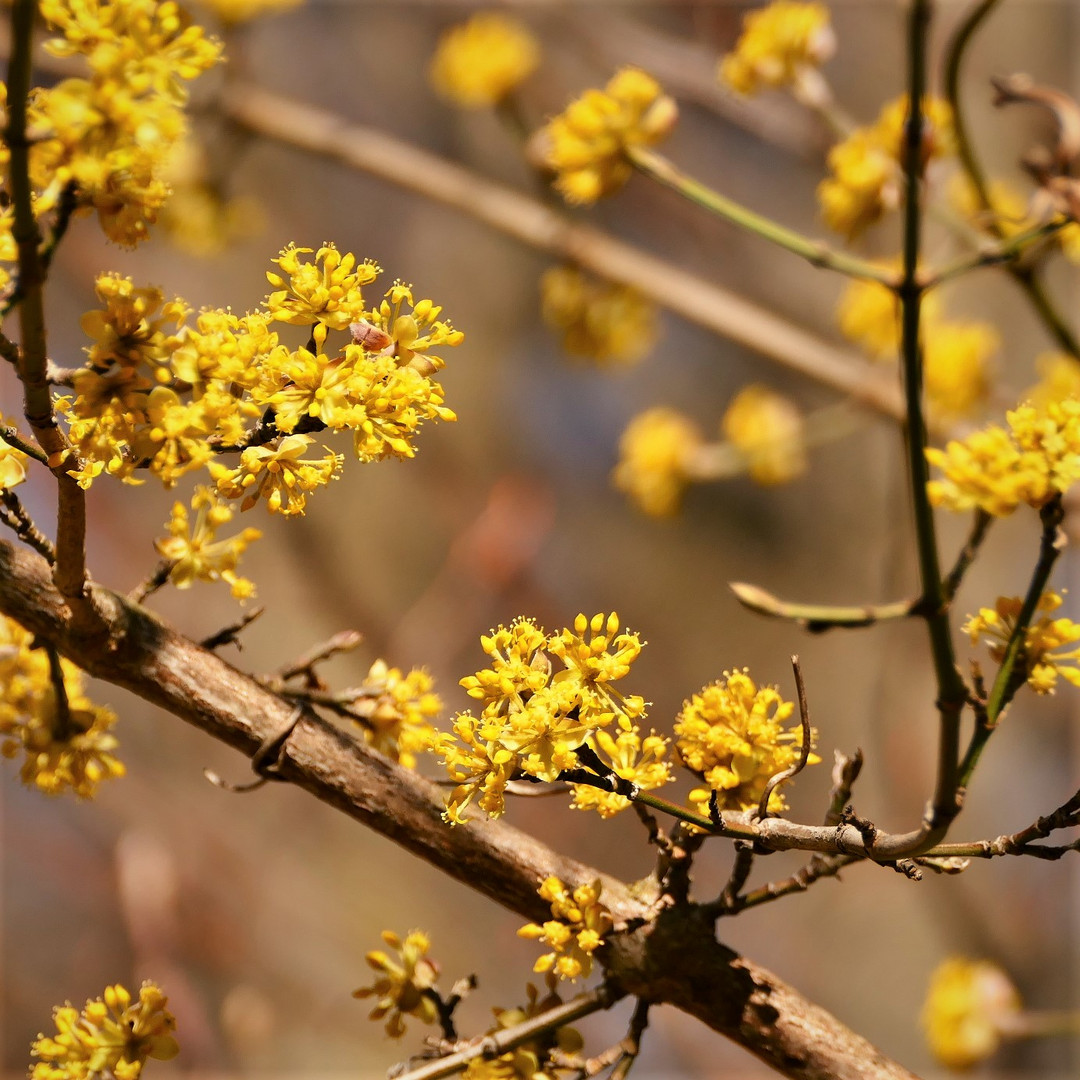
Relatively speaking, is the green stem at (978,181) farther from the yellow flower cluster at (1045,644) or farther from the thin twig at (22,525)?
the thin twig at (22,525)

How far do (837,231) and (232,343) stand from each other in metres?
0.54

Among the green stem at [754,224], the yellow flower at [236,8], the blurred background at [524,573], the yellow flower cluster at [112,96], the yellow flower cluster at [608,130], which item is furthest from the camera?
the yellow flower at [236,8]

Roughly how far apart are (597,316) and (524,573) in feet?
1.11

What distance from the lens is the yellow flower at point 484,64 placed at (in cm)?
107

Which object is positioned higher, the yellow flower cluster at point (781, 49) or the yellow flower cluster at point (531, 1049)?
the yellow flower cluster at point (781, 49)

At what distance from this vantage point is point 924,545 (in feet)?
1.09

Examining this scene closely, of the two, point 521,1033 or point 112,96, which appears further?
point 521,1033

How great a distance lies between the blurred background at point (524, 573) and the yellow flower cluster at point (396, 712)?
0.17 m

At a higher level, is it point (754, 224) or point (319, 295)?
point (754, 224)

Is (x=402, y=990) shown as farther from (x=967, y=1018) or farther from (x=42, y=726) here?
(x=967, y=1018)

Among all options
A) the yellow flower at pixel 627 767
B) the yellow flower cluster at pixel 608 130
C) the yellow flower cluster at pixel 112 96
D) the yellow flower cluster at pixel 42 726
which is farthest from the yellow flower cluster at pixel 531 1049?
the yellow flower cluster at pixel 608 130

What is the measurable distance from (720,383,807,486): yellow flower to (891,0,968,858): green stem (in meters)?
0.65

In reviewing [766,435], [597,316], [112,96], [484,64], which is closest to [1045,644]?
[112,96]

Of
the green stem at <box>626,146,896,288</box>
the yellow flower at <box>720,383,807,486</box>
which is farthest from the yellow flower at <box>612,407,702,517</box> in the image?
the green stem at <box>626,146,896,288</box>
